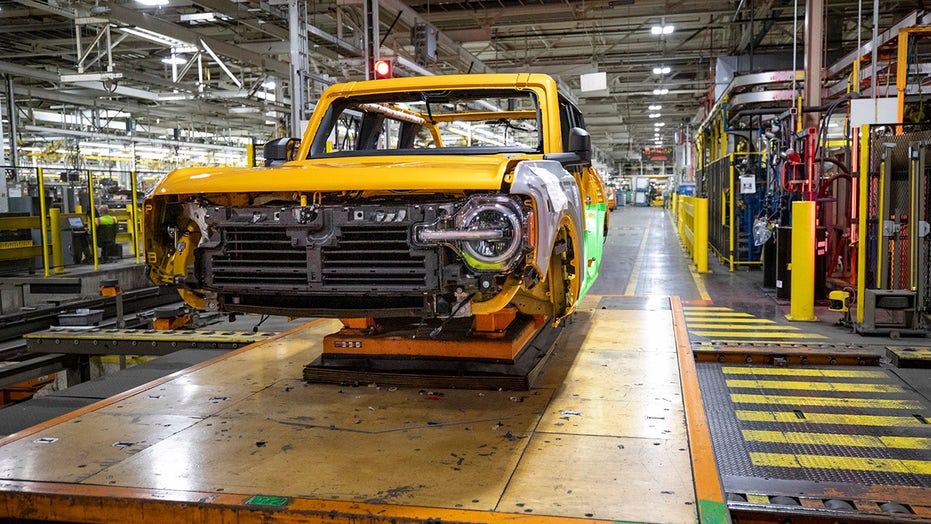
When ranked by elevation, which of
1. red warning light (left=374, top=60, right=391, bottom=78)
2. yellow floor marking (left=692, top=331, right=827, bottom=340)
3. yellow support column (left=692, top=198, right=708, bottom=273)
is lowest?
yellow floor marking (left=692, top=331, right=827, bottom=340)

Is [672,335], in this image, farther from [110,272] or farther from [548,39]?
[548,39]

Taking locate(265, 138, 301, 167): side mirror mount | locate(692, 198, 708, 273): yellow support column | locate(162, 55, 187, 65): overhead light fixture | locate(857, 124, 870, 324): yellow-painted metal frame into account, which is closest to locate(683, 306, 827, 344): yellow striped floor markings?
locate(857, 124, 870, 324): yellow-painted metal frame

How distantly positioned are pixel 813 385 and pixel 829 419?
92 cm

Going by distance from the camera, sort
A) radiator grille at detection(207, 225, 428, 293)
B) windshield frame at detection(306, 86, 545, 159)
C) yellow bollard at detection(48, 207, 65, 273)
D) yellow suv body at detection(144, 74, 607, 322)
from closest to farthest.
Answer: yellow suv body at detection(144, 74, 607, 322) → radiator grille at detection(207, 225, 428, 293) → windshield frame at detection(306, 86, 545, 159) → yellow bollard at detection(48, 207, 65, 273)

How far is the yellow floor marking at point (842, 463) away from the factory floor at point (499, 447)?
0.01 meters

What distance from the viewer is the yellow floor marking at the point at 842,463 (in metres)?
3.74

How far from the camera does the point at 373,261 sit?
3383 millimetres

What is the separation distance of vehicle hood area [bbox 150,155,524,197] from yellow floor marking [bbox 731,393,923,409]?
9.08 feet

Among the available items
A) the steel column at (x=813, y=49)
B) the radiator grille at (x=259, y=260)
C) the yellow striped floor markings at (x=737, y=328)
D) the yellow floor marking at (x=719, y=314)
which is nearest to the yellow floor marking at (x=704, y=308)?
the yellow striped floor markings at (x=737, y=328)

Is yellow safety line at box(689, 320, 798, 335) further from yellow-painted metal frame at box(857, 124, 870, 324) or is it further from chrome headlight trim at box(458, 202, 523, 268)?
chrome headlight trim at box(458, 202, 523, 268)

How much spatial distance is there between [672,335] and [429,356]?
6.45 ft

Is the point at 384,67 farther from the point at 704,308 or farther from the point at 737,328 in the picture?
the point at 737,328

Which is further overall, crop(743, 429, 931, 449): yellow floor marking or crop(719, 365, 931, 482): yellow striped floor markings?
crop(743, 429, 931, 449): yellow floor marking

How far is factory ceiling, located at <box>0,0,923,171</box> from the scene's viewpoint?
11.9 meters
